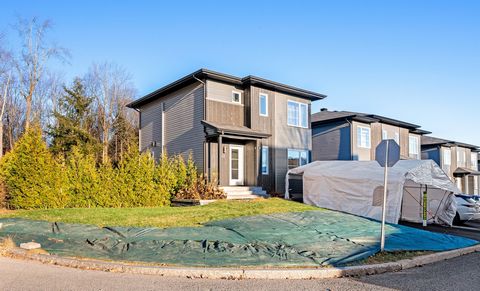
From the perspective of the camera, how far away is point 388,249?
7.77 m

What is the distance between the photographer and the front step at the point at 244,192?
693 inches

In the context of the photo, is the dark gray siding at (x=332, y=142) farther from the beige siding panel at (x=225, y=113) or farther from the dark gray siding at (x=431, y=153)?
the dark gray siding at (x=431, y=153)

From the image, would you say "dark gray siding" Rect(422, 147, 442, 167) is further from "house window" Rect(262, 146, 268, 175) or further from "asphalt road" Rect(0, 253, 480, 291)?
"asphalt road" Rect(0, 253, 480, 291)

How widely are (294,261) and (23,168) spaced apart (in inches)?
474

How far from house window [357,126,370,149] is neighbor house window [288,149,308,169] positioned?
643 cm

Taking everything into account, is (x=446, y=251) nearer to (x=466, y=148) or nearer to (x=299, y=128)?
(x=299, y=128)

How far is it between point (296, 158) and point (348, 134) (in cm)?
641

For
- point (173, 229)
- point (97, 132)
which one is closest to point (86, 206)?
point (173, 229)

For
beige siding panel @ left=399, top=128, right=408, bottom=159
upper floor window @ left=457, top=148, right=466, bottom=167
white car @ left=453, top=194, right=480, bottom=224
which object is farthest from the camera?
upper floor window @ left=457, top=148, right=466, bottom=167

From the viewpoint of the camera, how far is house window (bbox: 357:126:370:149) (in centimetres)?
2688

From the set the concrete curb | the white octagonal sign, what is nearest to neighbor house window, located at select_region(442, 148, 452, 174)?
the white octagonal sign

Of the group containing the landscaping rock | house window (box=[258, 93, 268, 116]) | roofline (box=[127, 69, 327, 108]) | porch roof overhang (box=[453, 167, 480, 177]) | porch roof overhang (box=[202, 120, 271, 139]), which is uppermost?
roofline (box=[127, 69, 327, 108])

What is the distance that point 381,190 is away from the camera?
14391 mm

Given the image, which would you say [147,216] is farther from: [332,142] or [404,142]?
→ [404,142]
